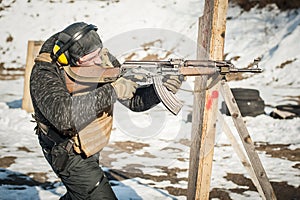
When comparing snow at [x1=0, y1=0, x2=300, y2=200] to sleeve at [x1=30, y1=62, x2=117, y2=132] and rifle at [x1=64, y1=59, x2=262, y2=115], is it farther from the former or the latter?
sleeve at [x1=30, y1=62, x2=117, y2=132]

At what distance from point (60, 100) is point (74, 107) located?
117 mm

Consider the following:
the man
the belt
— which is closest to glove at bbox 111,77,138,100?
the man

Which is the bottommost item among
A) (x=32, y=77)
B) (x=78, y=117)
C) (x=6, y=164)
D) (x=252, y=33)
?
(x=6, y=164)

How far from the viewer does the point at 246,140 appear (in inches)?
A: 150

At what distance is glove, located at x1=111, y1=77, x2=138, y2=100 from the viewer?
3267mm

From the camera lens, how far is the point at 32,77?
291cm

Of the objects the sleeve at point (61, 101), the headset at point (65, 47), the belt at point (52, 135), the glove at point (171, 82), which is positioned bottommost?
the belt at point (52, 135)

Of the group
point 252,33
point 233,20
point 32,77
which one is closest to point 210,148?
point 32,77

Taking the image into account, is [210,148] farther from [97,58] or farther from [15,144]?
[15,144]

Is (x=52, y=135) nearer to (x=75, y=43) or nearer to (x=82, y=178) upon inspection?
(x=82, y=178)

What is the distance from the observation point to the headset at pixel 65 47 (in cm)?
286

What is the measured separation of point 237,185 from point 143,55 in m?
12.2

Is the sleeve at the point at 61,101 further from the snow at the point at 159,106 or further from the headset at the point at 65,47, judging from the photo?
the snow at the point at 159,106

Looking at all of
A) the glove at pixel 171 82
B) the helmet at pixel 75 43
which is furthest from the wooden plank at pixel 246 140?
the helmet at pixel 75 43
